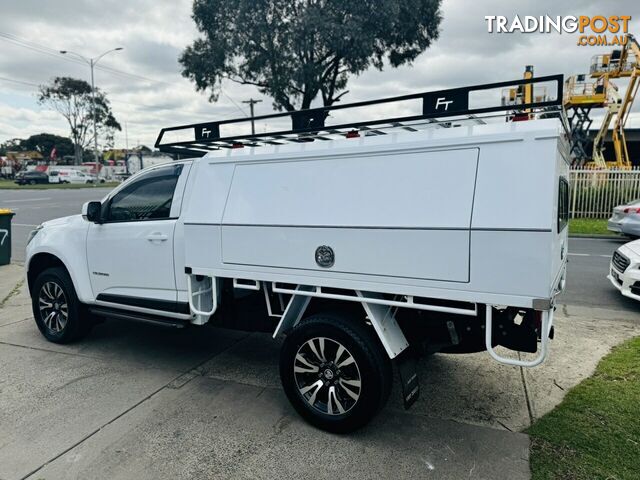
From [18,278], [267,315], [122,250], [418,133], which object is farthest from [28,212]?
[418,133]

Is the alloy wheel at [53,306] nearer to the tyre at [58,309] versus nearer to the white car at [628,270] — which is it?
the tyre at [58,309]

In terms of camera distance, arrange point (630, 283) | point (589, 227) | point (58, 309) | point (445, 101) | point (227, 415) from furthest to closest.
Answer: point (589, 227), point (630, 283), point (58, 309), point (227, 415), point (445, 101)

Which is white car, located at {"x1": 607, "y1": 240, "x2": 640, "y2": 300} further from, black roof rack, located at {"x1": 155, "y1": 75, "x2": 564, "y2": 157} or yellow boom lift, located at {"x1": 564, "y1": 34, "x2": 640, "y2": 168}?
yellow boom lift, located at {"x1": 564, "y1": 34, "x2": 640, "y2": 168}

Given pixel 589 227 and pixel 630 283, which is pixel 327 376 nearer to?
pixel 630 283

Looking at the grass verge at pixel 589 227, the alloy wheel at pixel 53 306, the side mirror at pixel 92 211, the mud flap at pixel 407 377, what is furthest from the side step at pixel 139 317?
the grass verge at pixel 589 227

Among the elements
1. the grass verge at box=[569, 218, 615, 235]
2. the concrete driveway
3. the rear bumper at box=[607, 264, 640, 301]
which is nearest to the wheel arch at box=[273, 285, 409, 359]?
the concrete driveway

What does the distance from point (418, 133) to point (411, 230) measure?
67 centimetres

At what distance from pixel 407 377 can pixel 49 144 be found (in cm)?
9882

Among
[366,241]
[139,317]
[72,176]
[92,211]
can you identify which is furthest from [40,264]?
[72,176]

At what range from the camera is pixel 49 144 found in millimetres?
86125

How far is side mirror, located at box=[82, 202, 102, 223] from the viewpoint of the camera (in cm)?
470

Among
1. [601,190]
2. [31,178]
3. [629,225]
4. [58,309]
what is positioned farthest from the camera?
[31,178]

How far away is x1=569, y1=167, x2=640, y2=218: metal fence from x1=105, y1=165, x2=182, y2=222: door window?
16.1 metres

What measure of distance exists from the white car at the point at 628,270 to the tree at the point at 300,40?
13.6 meters
